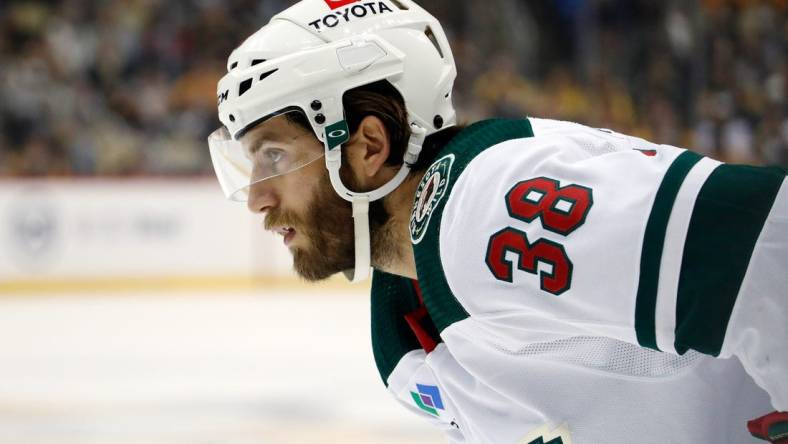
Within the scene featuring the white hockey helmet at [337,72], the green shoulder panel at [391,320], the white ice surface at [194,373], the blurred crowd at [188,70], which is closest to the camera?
the white hockey helmet at [337,72]

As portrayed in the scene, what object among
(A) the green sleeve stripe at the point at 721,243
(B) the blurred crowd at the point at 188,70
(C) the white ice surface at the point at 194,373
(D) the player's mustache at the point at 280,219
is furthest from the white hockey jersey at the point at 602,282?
(B) the blurred crowd at the point at 188,70

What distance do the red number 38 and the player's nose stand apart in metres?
0.65

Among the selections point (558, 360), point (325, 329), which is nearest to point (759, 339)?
point (558, 360)

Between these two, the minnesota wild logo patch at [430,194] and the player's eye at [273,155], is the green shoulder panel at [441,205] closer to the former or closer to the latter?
the minnesota wild logo patch at [430,194]

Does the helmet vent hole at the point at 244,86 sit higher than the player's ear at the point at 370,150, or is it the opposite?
the helmet vent hole at the point at 244,86

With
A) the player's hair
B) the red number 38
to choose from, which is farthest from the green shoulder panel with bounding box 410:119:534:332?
the player's hair

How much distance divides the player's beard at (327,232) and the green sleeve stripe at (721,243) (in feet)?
2.45

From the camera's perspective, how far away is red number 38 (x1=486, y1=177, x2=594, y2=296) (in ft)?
3.92

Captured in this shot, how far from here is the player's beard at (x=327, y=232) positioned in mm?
1802

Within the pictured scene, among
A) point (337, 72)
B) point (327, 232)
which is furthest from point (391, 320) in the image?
point (337, 72)

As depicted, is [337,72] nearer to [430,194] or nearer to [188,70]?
[430,194]

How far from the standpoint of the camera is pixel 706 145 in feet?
16.9

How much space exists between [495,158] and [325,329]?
457 cm

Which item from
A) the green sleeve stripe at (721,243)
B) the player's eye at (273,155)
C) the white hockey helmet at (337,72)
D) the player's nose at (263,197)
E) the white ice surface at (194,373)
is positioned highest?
the white hockey helmet at (337,72)
